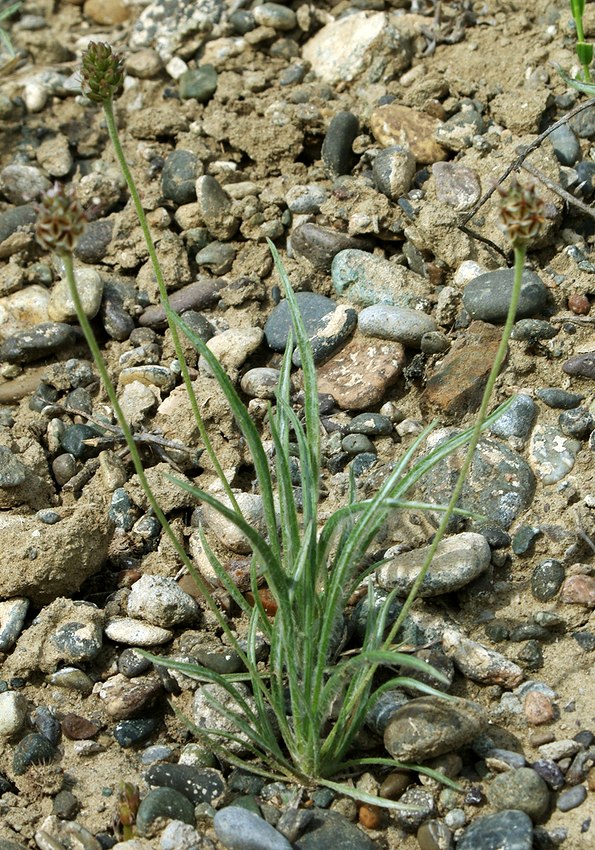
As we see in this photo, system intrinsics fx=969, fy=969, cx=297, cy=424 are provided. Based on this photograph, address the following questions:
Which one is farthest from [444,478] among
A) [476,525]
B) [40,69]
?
[40,69]

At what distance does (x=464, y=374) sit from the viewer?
302cm

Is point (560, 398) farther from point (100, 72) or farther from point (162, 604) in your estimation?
point (100, 72)

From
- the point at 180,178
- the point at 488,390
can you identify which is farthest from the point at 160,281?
the point at 180,178

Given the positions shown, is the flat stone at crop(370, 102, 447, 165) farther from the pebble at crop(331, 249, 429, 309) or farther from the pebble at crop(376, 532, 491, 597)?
the pebble at crop(376, 532, 491, 597)

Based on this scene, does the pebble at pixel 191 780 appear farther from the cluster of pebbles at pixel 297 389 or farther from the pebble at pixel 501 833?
the pebble at pixel 501 833

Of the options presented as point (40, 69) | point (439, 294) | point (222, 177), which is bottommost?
point (439, 294)

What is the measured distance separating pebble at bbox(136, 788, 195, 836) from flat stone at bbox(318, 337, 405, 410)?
137 centimetres

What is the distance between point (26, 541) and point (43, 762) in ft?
2.00

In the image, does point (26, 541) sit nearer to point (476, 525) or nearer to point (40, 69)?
point (476, 525)

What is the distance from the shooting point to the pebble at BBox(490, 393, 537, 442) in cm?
287

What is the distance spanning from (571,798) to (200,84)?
3.25 metres

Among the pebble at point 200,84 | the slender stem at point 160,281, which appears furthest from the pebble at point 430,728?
the pebble at point 200,84

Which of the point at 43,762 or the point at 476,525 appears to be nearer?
the point at 43,762

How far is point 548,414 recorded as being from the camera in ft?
9.62
